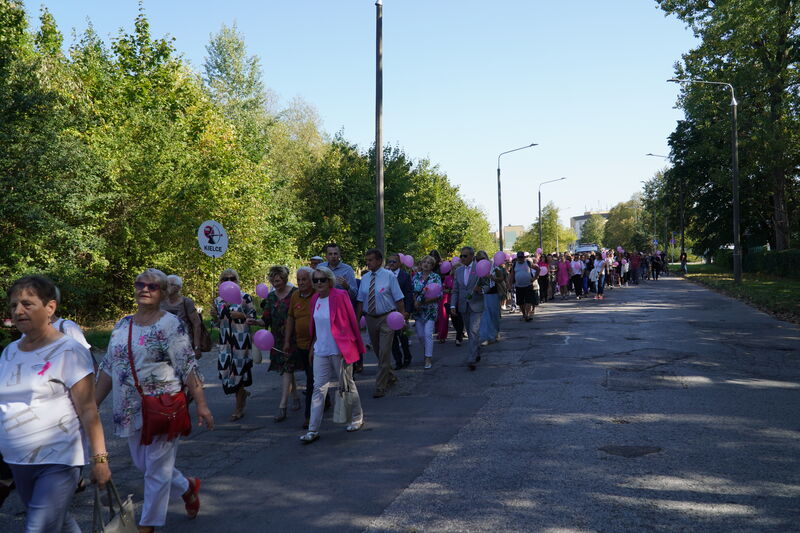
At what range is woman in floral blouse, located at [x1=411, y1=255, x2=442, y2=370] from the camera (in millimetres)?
10820

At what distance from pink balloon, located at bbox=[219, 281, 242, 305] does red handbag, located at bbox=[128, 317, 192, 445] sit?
338cm

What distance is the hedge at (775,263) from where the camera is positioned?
106 ft

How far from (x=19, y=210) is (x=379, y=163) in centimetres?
789

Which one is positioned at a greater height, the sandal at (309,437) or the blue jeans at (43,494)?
the blue jeans at (43,494)

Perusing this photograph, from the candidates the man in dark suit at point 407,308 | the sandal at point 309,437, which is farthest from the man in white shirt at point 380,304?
the sandal at point 309,437

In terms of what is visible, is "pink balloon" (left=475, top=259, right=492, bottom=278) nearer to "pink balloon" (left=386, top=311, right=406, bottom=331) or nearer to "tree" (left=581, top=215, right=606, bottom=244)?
"pink balloon" (left=386, top=311, right=406, bottom=331)

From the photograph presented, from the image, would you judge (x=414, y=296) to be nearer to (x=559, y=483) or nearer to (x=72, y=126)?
(x=559, y=483)

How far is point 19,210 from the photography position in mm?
14664

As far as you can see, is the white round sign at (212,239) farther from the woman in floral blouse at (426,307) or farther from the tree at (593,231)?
the tree at (593,231)

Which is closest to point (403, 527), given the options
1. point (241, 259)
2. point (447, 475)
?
point (447, 475)

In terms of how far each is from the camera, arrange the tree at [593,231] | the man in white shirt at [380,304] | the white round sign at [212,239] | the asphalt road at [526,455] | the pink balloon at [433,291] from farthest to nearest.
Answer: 1. the tree at [593,231]
2. the white round sign at [212,239]
3. the pink balloon at [433,291]
4. the man in white shirt at [380,304]
5. the asphalt road at [526,455]

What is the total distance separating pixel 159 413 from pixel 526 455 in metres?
3.01

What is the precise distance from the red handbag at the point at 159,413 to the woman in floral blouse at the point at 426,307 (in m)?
6.85

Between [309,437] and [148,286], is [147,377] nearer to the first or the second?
[148,286]
